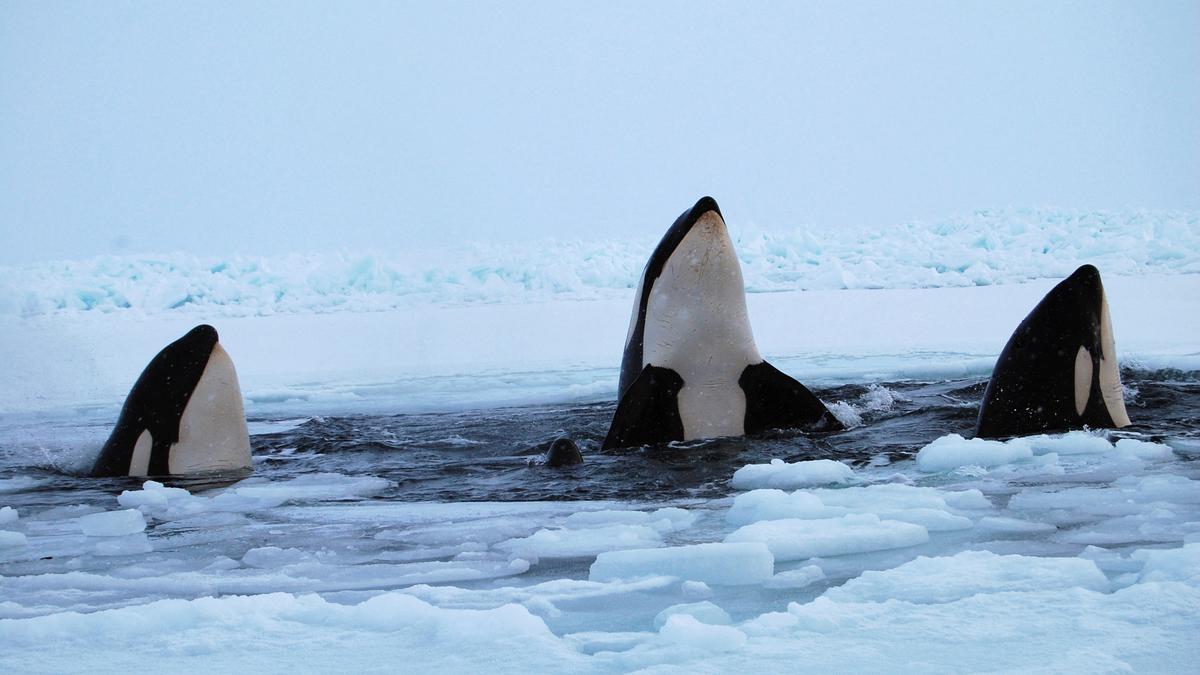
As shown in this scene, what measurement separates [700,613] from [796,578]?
19.7 inches

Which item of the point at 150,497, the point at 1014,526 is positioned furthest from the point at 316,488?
the point at 1014,526

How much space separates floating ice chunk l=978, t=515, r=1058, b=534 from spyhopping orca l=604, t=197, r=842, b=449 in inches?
125

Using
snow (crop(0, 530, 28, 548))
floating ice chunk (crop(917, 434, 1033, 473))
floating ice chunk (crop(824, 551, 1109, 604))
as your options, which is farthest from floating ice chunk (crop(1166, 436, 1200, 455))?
snow (crop(0, 530, 28, 548))

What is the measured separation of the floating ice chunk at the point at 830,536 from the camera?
422 centimetres

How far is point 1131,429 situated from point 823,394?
380 cm

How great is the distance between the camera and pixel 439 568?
14.2 ft

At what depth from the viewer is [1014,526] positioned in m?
4.46

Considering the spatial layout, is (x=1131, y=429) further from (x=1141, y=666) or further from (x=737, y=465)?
(x=1141, y=666)

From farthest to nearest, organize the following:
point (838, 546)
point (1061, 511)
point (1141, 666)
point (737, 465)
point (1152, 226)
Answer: point (1152, 226), point (737, 465), point (1061, 511), point (838, 546), point (1141, 666)

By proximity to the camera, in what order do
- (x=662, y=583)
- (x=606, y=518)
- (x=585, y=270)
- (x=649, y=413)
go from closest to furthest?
1. (x=662, y=583)
2. (x=606, y=518)
3. (x=649, y=413)
4. (x=585, y=270)

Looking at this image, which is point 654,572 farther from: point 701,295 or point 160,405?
point 160,405

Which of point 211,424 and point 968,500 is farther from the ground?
point 211,424

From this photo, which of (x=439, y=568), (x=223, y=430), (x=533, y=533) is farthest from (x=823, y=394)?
(x=439, y=568)

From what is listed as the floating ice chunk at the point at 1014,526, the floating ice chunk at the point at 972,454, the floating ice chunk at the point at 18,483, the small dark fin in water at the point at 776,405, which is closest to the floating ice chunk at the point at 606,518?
the floating ice chunk at the point at 1014,526
